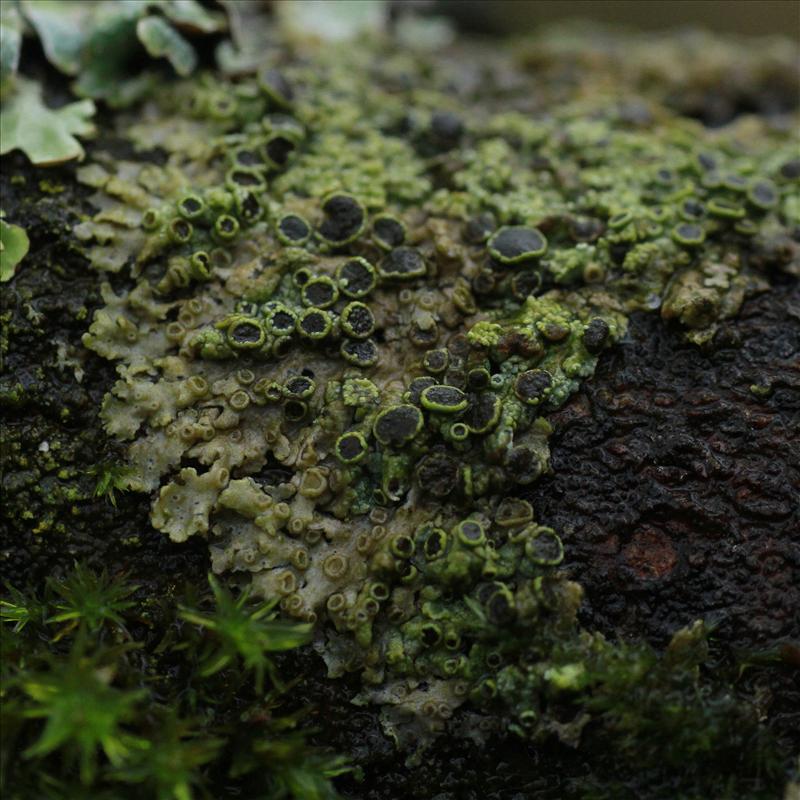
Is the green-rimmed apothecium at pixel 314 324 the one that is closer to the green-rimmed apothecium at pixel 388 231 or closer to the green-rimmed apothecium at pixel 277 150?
the green-rimmed apothecium at pixel 388 231

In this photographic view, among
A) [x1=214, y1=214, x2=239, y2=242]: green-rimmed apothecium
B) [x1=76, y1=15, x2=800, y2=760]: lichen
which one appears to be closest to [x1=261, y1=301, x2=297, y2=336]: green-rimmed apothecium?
[x1=76, y1=15, x2=800, y2=760]: lichen

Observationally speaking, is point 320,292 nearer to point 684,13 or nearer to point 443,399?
point 443,399

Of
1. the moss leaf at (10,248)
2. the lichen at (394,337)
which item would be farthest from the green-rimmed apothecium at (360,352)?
the moss leaf at (10,248)

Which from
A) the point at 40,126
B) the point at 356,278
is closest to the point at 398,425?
the point at 356,278

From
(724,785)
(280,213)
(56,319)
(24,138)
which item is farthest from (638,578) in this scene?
(24,138)

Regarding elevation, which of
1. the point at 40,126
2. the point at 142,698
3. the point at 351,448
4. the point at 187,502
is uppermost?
the point at 40,126

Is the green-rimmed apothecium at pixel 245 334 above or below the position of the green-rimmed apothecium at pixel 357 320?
below

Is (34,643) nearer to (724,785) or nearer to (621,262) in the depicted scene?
(724,785)
